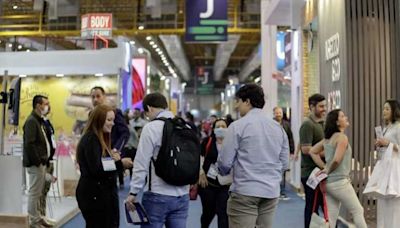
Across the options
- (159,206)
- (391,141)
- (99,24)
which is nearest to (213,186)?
(159,206)

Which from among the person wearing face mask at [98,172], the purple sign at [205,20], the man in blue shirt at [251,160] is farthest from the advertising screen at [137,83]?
the man in blue shirt at [251,160]

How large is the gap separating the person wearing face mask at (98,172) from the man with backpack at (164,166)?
1.21 feet

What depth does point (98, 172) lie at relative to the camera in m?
3.35

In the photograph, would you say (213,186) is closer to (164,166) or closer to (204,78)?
(164,166)

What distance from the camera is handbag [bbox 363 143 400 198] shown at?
4695mm

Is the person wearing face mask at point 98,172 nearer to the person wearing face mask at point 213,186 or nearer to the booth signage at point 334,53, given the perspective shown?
the person wearing face mask at point 213,186

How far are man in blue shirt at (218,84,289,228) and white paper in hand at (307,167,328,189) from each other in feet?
4.32

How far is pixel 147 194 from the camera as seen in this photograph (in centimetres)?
312

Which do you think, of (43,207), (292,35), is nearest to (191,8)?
(292,35)

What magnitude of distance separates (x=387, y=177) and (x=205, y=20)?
7.13 meters

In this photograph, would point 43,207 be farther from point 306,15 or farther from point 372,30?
point 306,15

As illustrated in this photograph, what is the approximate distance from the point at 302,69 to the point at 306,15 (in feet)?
3.41

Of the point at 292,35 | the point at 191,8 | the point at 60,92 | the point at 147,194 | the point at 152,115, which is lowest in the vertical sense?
the point at 147,194

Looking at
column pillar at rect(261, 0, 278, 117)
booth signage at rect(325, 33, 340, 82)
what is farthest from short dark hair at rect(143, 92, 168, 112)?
column pillar at rect(261, 0, 278, 117)
